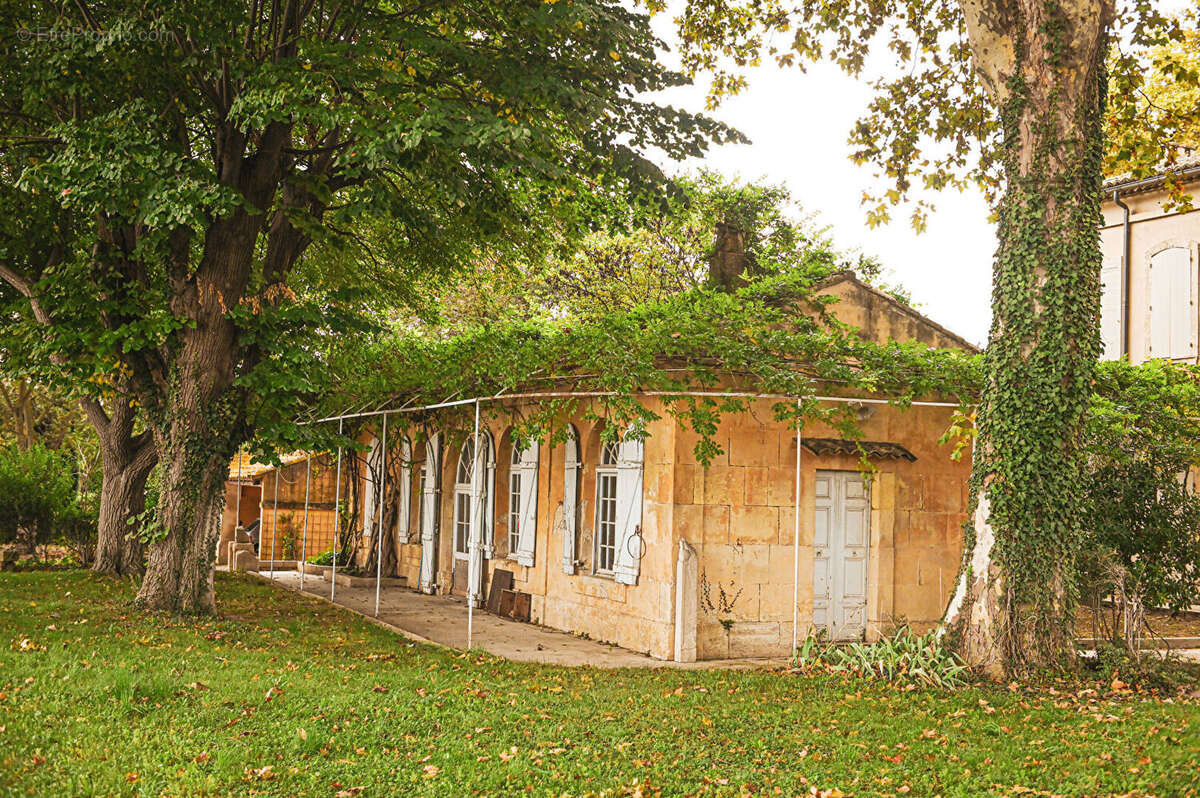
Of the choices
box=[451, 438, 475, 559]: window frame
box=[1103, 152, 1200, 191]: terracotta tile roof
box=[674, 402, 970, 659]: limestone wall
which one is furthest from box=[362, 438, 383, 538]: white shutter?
box=[1103, 152, 1200, 191]: terracotta tile roof

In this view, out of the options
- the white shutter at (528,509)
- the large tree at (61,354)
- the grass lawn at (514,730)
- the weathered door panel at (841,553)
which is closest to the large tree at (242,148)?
the large tree at (61,354)

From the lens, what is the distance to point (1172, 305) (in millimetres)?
19141

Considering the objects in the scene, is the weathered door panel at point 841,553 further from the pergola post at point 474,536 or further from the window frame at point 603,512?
the pergola post at point 474,536

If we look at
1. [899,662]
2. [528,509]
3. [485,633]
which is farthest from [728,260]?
[899,662]

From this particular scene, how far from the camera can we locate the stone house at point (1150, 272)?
18859 mm

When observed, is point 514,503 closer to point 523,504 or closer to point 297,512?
point 523,504

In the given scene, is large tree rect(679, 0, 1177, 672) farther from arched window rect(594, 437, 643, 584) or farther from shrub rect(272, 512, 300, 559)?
shrub rect(272, 512, 300, 559)

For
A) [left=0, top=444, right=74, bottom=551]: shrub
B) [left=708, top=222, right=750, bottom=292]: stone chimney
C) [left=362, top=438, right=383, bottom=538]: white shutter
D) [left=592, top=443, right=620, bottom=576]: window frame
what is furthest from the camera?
[left=362, top=438, right=383, bottom=538]: white shutter

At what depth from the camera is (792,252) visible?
3033cm

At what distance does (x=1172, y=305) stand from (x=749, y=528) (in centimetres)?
1254

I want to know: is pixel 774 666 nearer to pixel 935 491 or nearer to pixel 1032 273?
pixel 935 491

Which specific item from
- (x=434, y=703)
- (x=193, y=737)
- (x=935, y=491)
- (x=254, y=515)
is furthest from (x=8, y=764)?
(x=254, y=515)

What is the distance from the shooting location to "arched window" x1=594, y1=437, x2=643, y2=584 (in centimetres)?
1180

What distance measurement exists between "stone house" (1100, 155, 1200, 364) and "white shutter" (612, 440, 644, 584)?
11540mm
